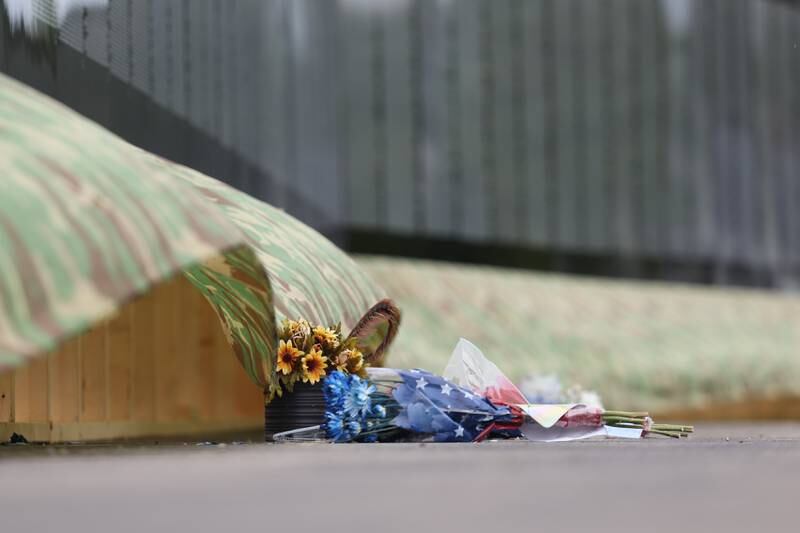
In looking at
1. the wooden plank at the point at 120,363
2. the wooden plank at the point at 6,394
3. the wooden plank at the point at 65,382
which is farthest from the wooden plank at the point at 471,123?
the wooden plank at the point at 6,394

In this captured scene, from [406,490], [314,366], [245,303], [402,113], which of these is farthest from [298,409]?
[402,113]

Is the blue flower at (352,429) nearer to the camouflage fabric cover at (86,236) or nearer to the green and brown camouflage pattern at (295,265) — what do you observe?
the camouflage fabric cover at (86,236)

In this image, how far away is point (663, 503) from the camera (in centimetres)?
504

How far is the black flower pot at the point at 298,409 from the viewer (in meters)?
9.55

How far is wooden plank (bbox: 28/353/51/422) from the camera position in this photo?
1027cm

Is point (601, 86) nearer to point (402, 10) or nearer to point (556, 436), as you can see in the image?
point (402, 10)

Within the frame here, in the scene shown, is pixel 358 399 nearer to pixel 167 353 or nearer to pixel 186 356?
pixel 167 353

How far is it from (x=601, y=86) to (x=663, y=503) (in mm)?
18506

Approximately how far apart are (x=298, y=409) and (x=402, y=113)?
11280 mm

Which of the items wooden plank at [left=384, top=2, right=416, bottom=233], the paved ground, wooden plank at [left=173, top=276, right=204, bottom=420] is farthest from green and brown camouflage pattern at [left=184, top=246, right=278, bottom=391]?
wooden plank at [left=384, top=2, right=416, bottom=233]

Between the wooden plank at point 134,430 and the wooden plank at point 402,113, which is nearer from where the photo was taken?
the wooden plank at point 134,430

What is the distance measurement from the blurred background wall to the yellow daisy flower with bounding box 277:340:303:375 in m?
3.89

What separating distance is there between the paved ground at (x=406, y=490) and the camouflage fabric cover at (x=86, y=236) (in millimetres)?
721

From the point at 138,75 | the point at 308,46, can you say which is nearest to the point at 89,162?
the point at 138,75
